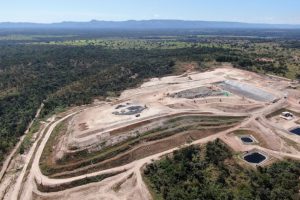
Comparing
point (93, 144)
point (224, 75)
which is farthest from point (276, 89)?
point (93, 144)

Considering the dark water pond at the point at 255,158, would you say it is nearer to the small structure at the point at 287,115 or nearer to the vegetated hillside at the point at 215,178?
the vegetated hillside at the point at 215,178

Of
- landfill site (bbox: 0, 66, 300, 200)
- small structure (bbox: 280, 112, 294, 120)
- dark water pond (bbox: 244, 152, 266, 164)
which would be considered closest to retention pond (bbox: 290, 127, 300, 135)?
landfill site (bbox: 0, 66, 300, 200)

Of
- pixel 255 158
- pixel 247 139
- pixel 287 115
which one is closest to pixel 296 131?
pixel 287 115

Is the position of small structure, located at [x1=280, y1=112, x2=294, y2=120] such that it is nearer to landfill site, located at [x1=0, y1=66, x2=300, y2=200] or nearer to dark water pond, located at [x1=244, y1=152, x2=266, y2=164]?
landfill site, located at [x1=0, y1=66, x2=300, y2=200]

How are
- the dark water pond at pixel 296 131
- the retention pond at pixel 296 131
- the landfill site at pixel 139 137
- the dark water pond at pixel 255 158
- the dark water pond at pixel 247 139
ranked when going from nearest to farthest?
the landfill site at pixel 139 137 → the dark water pond at pixel 255 158 → the dark water pond at pixel 247 139 → the dark water pond at pixel 296 131 → the retention pond at pixel 296 131

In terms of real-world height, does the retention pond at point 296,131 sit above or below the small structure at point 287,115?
below

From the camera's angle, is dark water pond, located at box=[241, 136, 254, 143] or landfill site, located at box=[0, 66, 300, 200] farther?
dark water pond, located at box=[241, 136, 254, 143]

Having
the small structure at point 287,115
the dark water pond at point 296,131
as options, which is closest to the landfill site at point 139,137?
the dark water pond at point 296,131
